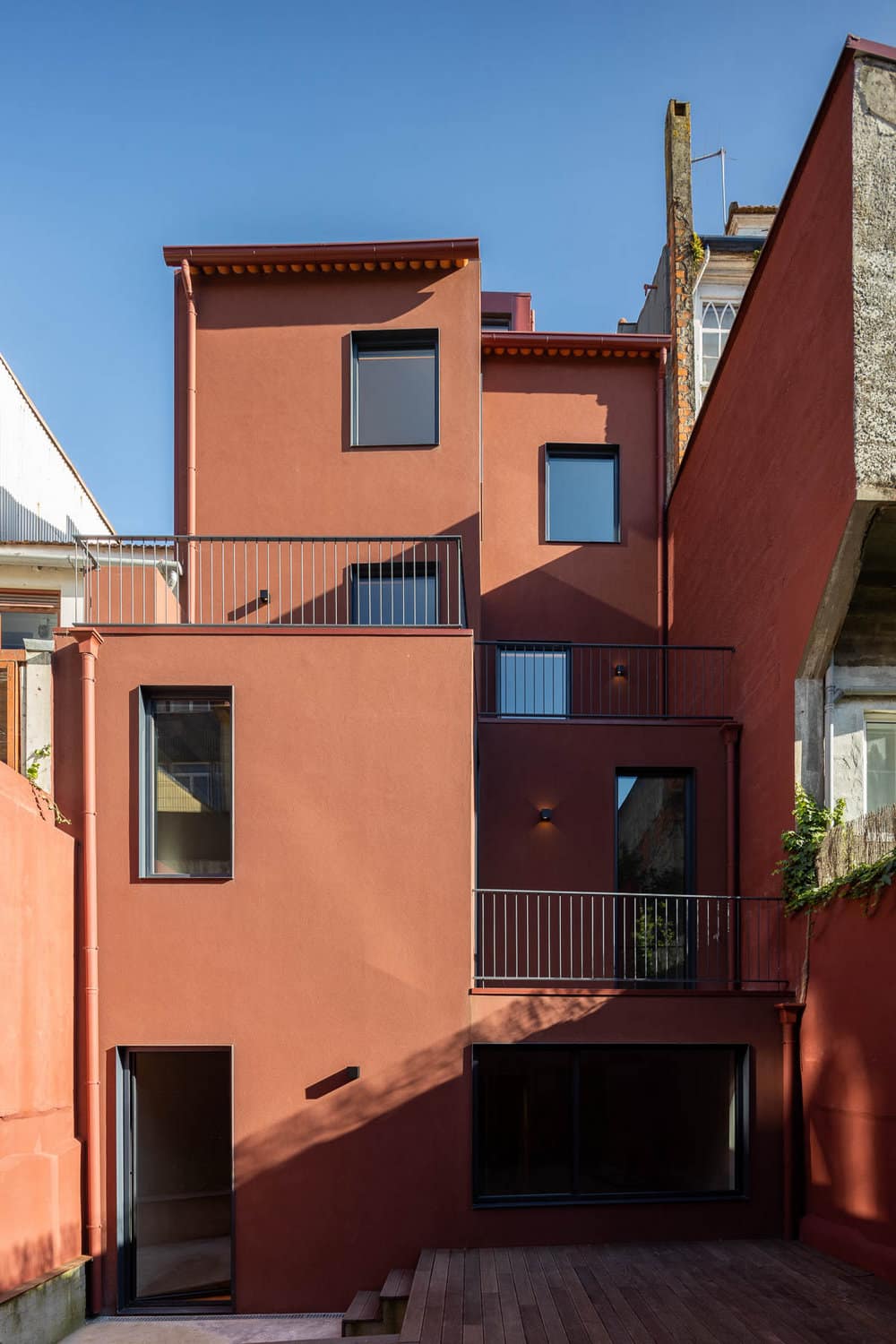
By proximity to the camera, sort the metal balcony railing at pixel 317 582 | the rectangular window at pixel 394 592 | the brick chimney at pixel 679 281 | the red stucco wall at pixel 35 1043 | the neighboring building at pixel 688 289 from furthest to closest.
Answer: the neighboring building at pixel 688 289 → the brick chimney at pixel 679 281 → the rectangular window at pixel 394 592 → the metal balcony railing at pixel 317 582 → the red stucco wall at pixel 35 1043

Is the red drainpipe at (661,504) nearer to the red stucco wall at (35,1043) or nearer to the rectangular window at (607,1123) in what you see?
the rectangular window at (607,1123)

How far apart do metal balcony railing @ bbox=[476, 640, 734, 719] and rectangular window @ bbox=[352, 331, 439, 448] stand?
2.76 meters

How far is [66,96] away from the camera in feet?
29.4

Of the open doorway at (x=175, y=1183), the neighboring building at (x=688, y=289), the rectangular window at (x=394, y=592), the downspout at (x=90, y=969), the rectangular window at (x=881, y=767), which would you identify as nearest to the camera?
the downspout at (x=90, y=969)

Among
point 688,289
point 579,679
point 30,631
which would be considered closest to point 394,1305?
point 30,631

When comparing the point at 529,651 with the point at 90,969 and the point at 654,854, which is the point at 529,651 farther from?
the point at 90,969

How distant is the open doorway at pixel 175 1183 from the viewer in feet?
25.5

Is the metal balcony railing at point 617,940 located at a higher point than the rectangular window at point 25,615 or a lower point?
lower

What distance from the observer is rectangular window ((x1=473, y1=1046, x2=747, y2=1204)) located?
26.7 ft

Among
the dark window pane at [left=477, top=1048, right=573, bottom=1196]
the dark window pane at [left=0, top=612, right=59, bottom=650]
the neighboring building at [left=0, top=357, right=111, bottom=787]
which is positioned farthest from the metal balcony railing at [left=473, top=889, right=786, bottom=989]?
the dark window pane at [left=0, top=612, right=59, bottom=650]

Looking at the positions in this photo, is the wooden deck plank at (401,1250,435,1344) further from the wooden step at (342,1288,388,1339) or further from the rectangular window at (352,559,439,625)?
the rectangular window at (352,559,439,625)

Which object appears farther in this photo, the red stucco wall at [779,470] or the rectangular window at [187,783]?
the rectangular window at [187,783]

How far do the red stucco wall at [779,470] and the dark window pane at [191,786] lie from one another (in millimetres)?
4833

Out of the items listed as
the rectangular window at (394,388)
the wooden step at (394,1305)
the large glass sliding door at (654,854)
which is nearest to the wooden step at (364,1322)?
the wooden step at (394,1305)
